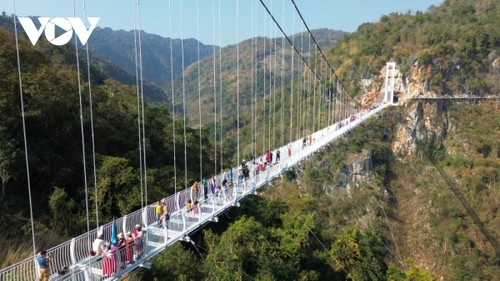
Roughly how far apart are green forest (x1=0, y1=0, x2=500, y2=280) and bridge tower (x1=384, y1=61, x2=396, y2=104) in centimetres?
141

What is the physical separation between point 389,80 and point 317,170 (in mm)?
15565

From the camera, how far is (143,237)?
725 cm

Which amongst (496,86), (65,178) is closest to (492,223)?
→ (496,86)

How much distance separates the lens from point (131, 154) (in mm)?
17188

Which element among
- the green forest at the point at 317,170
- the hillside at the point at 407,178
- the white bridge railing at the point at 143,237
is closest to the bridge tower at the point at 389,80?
the hillside at the point at 407,178

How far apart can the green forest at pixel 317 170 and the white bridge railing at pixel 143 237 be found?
7.40ft

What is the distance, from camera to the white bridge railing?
243 inches

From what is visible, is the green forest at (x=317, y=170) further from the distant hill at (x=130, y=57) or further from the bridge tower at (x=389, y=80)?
the distant hill at (x=130, y=57)

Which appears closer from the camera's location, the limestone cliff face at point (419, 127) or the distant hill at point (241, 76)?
the limestone cliff face at point (419, 127)

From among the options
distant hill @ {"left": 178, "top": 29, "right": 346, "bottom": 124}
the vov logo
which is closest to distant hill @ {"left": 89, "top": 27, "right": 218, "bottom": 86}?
distant hill @ {"left": 178, "top": 29, "right": 346, "bottom": 124}

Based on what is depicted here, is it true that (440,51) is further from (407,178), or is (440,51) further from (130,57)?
(130,57)

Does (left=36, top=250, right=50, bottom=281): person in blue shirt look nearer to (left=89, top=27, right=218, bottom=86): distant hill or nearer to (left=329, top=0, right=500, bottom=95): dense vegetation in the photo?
(left=329, top=0, right=500, bottom=95): dense vegetation

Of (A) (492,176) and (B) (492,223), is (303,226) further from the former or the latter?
(A) (492,176)

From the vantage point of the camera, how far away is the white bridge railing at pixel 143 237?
6.17 m
